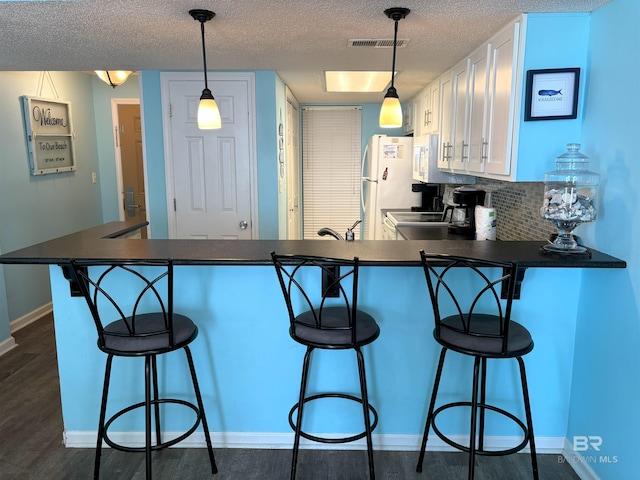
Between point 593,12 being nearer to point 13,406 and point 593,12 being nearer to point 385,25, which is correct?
point 385,25

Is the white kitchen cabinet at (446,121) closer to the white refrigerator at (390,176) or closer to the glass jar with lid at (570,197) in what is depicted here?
the white refrigerator at (390,176)

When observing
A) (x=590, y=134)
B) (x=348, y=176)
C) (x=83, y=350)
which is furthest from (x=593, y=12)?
(x=348, y=176)

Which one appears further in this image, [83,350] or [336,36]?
[336,36]

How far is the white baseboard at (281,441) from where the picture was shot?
7.53ft

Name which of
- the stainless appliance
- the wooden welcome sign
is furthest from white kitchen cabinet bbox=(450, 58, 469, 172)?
the wooden welcome sign

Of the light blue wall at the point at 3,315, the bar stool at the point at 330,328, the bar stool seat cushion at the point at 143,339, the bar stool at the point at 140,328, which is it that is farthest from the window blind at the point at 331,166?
the bar stool seat cushion at the point at 143,339

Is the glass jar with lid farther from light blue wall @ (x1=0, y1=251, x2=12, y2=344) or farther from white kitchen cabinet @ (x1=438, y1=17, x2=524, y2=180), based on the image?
light blue wall @ (x1=0, y1=251, x2=12, y2=344)

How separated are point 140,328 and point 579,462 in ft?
6.70

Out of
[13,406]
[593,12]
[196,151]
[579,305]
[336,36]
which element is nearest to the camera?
[593,12]

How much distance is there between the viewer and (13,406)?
107 inches

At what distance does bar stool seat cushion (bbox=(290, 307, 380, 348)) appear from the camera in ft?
6.00

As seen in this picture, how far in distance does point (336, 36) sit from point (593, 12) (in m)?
1.18

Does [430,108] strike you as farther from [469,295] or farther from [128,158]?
[128,158]

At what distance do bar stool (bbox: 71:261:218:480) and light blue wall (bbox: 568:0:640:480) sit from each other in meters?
1.71
